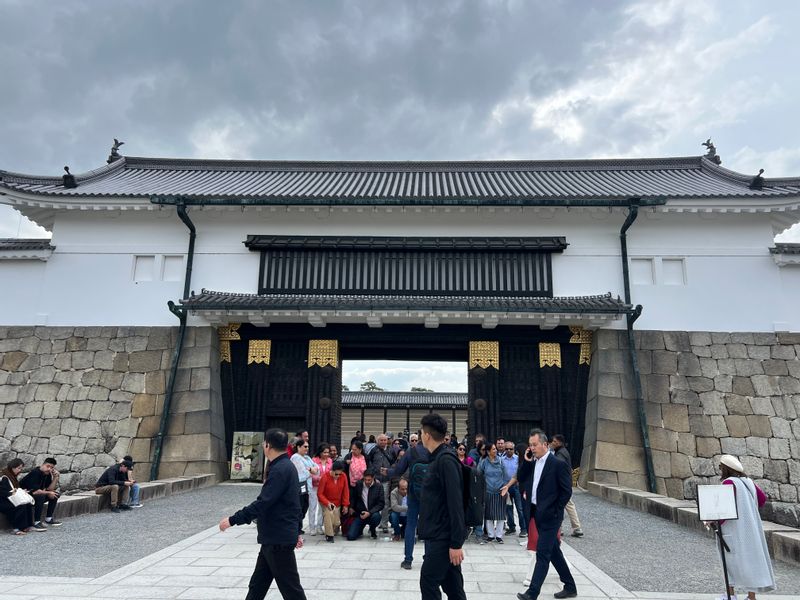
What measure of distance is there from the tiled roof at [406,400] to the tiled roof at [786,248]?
16.7 metres

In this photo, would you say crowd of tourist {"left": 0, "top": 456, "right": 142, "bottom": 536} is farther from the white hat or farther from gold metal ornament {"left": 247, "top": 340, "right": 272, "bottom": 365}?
→ the white hat

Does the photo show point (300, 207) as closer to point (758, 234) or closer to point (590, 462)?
point (590, 462)

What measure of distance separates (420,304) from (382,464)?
564 centimetres

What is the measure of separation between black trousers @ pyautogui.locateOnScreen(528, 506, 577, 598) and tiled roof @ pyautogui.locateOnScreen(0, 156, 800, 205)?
1067 centimetres

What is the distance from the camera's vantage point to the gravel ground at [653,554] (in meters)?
5.86

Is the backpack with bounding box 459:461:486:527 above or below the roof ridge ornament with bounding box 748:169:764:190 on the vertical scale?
below

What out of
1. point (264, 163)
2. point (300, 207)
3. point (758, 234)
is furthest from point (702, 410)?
point (264, 163)

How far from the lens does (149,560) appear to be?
643 centimetres

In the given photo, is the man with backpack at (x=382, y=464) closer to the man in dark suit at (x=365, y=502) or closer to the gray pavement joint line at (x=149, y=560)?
the man in dark suit at (x=365, y=502)

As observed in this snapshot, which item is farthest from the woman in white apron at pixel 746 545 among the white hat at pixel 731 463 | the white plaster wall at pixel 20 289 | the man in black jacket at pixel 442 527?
the white plaster wall at pixel 20 289

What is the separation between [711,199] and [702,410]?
18.6 feet

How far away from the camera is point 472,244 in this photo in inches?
589

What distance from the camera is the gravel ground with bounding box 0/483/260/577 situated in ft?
20.4

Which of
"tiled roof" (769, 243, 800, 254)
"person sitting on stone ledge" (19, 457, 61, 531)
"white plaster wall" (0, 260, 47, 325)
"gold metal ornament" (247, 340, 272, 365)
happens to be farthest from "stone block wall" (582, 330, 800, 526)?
"white plaster wall" (0, 260, 47, 325)
